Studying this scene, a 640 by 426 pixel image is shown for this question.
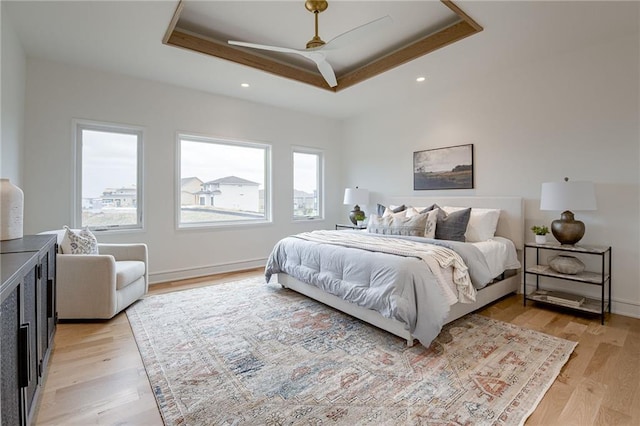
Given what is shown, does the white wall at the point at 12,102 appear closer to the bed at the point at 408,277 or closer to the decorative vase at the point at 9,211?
the decorative vase at the point at 9,211

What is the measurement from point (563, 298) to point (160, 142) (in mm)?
5106

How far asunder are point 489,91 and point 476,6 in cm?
172

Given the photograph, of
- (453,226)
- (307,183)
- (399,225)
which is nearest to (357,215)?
(307,183)

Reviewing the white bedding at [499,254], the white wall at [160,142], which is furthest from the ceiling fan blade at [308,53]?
the white bedding at [499,254]

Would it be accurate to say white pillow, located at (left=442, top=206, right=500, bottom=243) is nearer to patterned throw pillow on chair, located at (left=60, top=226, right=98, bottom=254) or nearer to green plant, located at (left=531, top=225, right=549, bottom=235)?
green plant, located at (left=531, top=225, right=549, bottom=235)

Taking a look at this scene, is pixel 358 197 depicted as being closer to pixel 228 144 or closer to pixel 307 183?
pixel 307 183

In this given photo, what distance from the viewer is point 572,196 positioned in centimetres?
292

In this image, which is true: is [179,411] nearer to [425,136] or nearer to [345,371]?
[345,371]

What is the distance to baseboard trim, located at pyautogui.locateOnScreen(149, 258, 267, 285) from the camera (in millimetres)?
4156

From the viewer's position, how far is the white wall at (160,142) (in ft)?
11.2

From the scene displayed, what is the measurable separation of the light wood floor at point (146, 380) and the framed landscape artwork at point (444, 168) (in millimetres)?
2029

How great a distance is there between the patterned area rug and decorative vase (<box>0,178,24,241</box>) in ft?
3.82

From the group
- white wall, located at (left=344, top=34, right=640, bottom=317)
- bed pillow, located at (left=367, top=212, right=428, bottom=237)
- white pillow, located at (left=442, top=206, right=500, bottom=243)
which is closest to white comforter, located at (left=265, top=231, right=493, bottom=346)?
bed pillow, located at (left=367, top=212, right=428, bottom=237)

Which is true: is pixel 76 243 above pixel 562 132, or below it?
below
